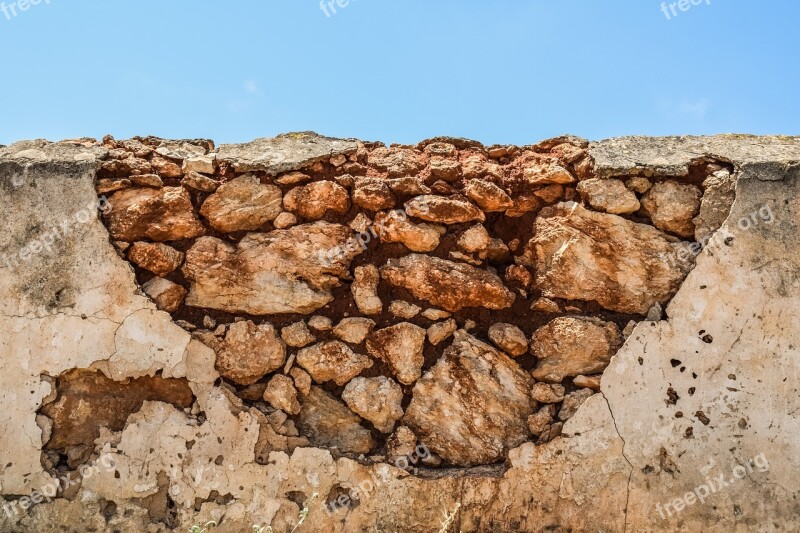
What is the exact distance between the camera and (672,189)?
2.99 metres

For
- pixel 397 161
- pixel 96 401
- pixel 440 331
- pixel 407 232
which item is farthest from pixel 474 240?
pixel 96 401

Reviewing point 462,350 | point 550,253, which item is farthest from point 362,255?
point 550,253

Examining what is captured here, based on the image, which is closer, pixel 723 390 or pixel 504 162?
pixel 723 390

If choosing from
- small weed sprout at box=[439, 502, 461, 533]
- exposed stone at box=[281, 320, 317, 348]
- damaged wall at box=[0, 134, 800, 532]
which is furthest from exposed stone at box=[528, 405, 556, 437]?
exposed stone at box=[281, 320, 317, 348]

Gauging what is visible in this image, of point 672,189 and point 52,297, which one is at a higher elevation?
point 672,189

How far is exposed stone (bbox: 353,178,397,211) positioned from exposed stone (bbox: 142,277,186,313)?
3.03 feet

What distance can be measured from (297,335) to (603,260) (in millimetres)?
1450

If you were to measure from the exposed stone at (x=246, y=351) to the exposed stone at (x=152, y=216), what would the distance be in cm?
51

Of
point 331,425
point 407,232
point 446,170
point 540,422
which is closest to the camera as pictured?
point 540,422

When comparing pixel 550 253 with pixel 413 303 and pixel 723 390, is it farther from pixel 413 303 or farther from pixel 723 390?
pixel 723 390

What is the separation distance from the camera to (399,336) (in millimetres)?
2951

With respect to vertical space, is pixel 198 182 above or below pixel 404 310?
above

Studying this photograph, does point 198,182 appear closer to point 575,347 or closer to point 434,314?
point 434,314

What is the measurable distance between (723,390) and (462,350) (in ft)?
3.65
